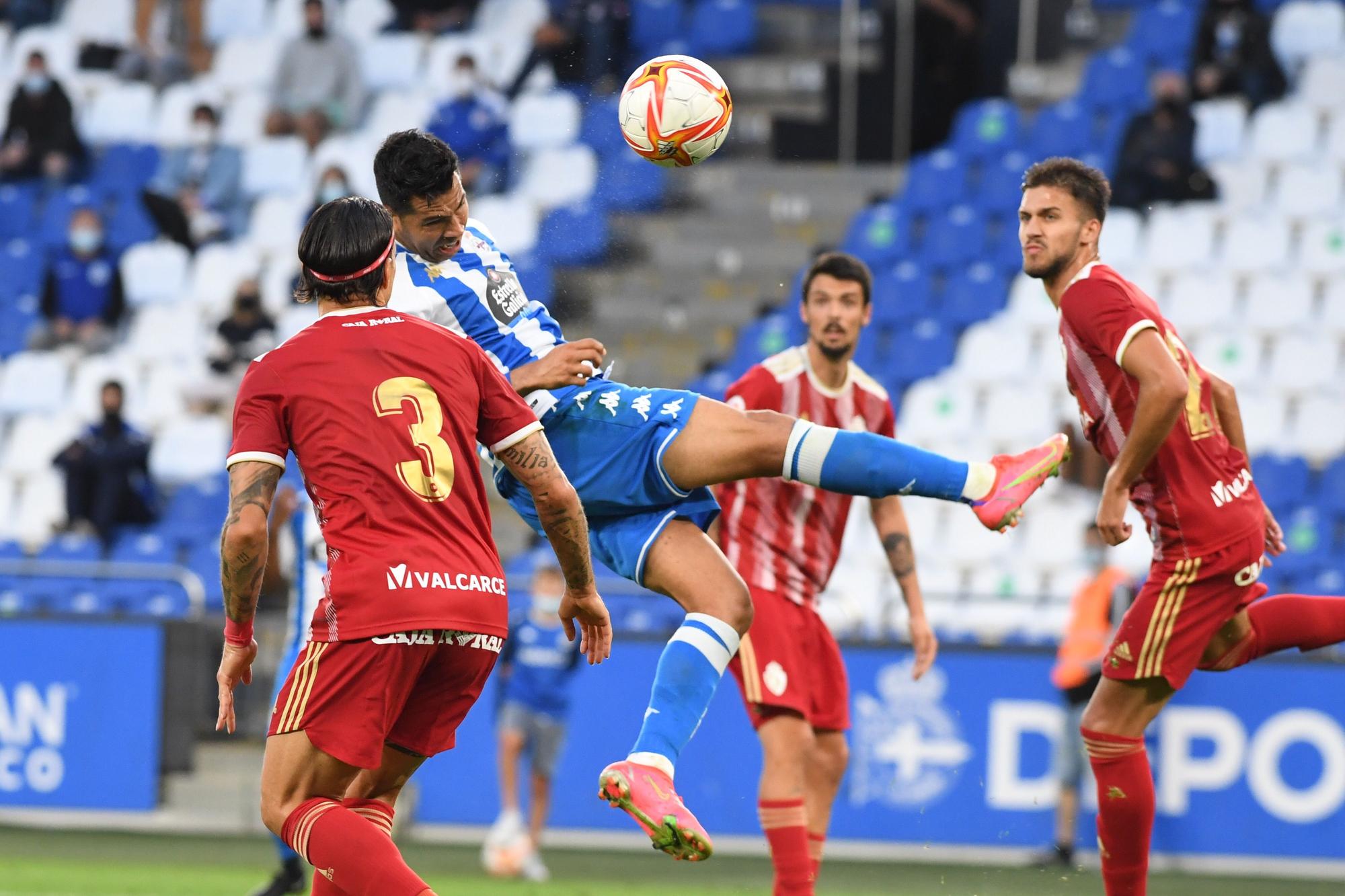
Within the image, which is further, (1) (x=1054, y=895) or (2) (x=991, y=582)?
(2) (x=991, y=582)

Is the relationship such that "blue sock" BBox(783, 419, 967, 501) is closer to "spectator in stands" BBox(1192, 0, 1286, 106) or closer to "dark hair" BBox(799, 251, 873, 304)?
"dark hair" BBox(799, 251, 873, 304)

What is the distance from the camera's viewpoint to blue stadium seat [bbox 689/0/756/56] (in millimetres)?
17391

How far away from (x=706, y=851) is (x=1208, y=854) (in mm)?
7158

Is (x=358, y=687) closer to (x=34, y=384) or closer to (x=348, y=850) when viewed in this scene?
(x=348, y=850)

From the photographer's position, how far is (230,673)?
5.56 meters

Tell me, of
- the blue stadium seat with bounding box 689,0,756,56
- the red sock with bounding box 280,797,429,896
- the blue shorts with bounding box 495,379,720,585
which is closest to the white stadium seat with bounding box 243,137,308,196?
the blue stadium seat with bounding box 689,0,756,56

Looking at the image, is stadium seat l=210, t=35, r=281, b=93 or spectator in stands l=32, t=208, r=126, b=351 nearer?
spectator in stands l=32, t=208, r=126, b=351

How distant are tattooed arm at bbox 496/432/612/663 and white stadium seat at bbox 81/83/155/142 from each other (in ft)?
45.9

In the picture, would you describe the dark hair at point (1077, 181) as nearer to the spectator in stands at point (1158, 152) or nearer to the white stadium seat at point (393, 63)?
the spectator in stands at point (1158, 152)

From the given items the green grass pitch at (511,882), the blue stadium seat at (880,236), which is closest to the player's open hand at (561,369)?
the green grass pitch at (511,882)

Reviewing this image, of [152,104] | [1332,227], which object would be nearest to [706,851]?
[1332,227]

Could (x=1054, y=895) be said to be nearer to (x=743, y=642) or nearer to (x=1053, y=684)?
(x=1053, y=684)

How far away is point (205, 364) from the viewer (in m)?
16.1

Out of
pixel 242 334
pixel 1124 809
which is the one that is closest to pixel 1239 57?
pixel 242 334
